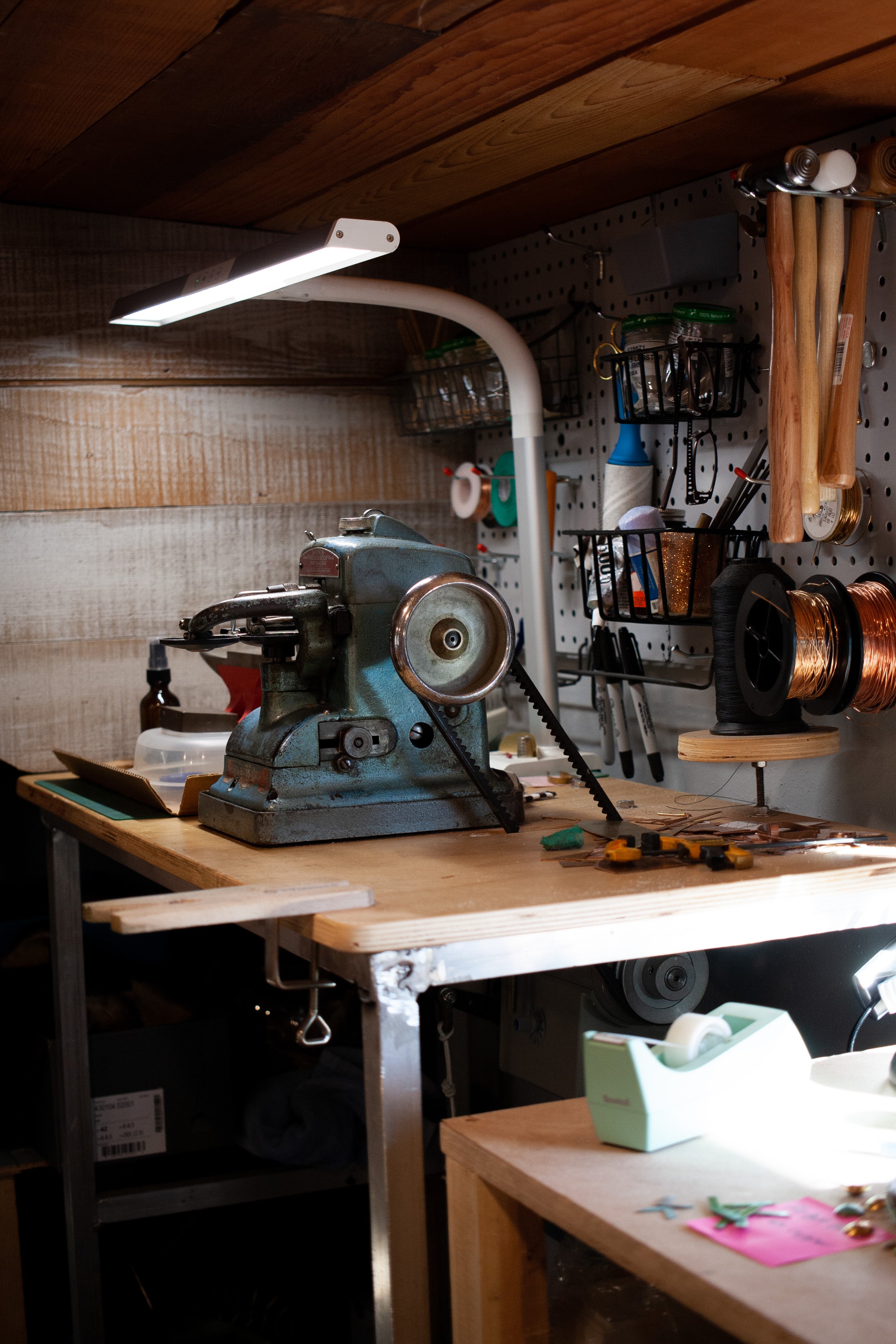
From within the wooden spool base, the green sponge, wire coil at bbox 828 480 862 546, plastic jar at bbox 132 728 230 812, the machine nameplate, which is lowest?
the green sponge

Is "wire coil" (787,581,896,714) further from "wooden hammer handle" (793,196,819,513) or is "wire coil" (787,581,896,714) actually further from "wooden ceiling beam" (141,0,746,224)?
"wooden ceiling beam" (141,0,746,224)

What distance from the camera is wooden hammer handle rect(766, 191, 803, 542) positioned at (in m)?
1.81

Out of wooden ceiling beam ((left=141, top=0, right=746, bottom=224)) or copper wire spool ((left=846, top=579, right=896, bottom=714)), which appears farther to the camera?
copper wire spool ((left=846, top=579, right=896, bottom=714))

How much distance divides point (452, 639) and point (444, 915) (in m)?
0.50

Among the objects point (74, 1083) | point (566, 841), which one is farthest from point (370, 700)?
point (74, 1083)

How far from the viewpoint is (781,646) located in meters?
1.79

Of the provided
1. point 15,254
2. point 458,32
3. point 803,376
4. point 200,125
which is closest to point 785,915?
point 803,376

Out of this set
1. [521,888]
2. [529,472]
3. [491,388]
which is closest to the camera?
[521,888]

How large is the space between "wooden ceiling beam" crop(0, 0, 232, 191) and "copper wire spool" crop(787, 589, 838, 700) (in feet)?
3.34

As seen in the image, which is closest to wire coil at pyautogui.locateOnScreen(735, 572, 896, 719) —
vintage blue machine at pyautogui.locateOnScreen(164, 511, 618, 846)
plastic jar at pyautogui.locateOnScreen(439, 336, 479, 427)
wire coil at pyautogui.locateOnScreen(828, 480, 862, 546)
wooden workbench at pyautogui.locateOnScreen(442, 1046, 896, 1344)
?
wire coil at pyautogui.locateOnScreen(828, 480, 862, 546)

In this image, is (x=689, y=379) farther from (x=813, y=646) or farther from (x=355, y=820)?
(x=355, y=820)

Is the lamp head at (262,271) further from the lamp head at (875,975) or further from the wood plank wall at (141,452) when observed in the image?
the lamp head at (875,975)

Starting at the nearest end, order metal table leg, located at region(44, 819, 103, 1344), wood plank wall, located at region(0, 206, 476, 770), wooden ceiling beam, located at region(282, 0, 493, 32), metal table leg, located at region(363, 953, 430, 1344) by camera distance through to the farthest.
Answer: metal table leg, located at region(363, 953, 430, 1344) → wooden ceiling beam, located at region(282, 0, 493, 32) → metal table leg, located at region(44, 819, 103, 1344) → wood plank wall, located at region(0, 206, 476, 770)

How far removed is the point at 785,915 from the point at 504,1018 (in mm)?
814
